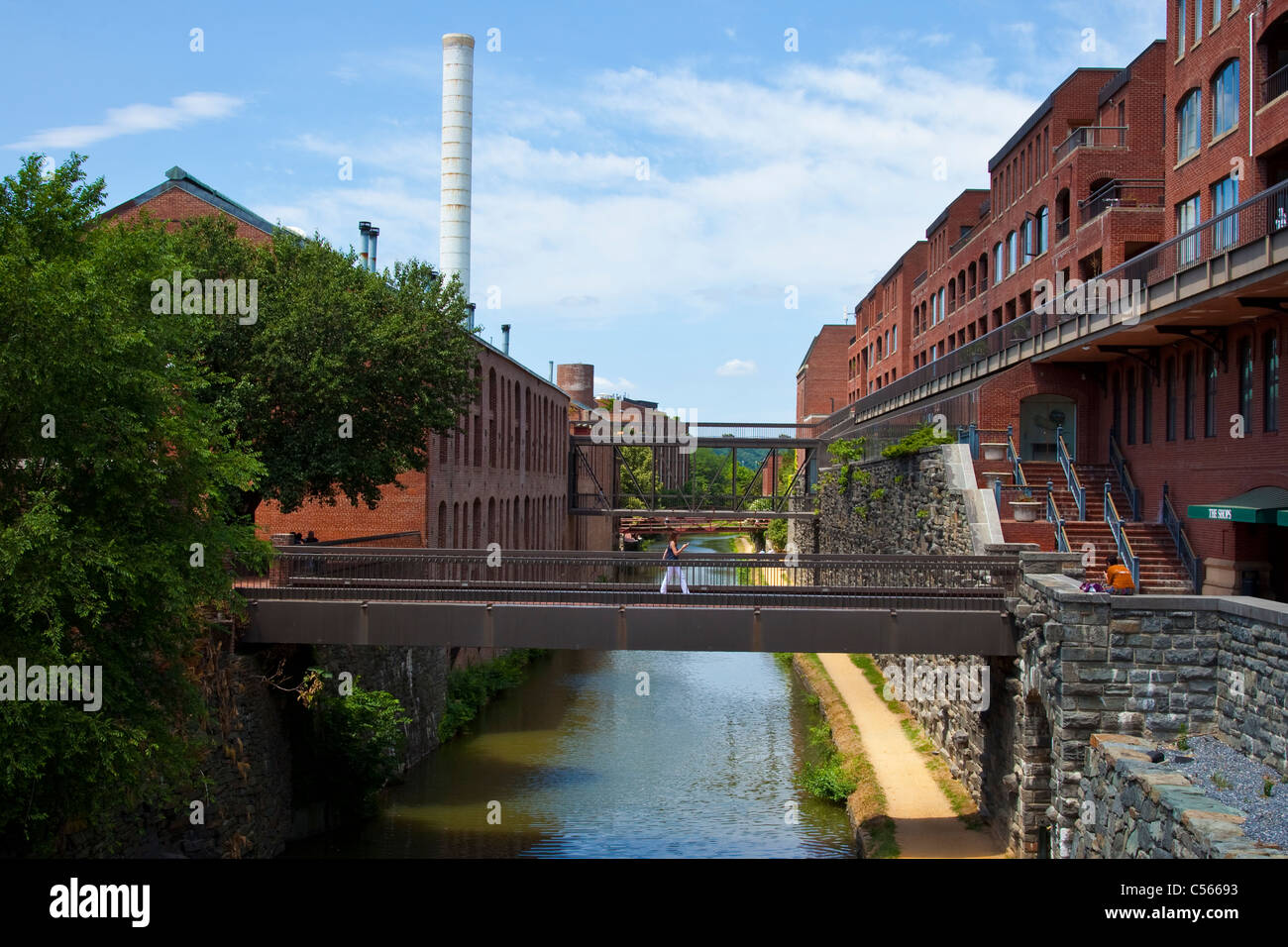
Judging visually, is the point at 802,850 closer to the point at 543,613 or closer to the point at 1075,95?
the point at 543,613

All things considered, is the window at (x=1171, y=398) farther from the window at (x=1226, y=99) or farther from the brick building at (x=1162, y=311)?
the window at (x=1226, y=99)

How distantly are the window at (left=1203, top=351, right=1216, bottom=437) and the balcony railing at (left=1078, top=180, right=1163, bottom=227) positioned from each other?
9.79 metres

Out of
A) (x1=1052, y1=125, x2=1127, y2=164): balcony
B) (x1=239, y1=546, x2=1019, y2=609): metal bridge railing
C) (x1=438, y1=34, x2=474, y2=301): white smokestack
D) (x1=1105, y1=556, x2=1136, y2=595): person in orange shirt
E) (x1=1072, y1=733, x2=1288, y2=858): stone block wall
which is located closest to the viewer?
(x1=1072, y1=733, x2=1288, y2=858): stone block wall

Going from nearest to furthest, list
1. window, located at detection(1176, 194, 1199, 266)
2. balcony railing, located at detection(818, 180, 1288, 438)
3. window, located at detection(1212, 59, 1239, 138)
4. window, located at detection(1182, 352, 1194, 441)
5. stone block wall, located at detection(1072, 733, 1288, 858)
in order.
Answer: stone block wall, located at detection(1072, 733, 1288, 858) → balcony railing, located at detection(818, 180, 1288, 438) → window, located at detection(1212, 59, 1239, 138) → window, located at detection(1182, 352, 1194, 441) → window, located at detection(1176, 194, 1199, 266)

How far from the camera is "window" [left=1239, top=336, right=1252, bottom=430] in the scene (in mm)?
19672

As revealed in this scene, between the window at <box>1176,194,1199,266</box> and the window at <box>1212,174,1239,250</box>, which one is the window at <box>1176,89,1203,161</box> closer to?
the window at <box>1176,194,1199,266</box>

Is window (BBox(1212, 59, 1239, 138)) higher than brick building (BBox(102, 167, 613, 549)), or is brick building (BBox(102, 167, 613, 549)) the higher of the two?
window (BBox(1212, 59, 1239, 138))

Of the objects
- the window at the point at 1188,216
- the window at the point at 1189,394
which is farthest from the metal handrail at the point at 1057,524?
the window at the point at 1188,216

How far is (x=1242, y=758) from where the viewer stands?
13.6 metres

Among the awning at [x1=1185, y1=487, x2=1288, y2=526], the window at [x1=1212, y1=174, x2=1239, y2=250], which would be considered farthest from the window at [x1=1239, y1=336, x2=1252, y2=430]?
the window at [x1=1212, y1=174, x2=1239, y2=250]

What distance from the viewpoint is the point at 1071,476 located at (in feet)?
81.1
